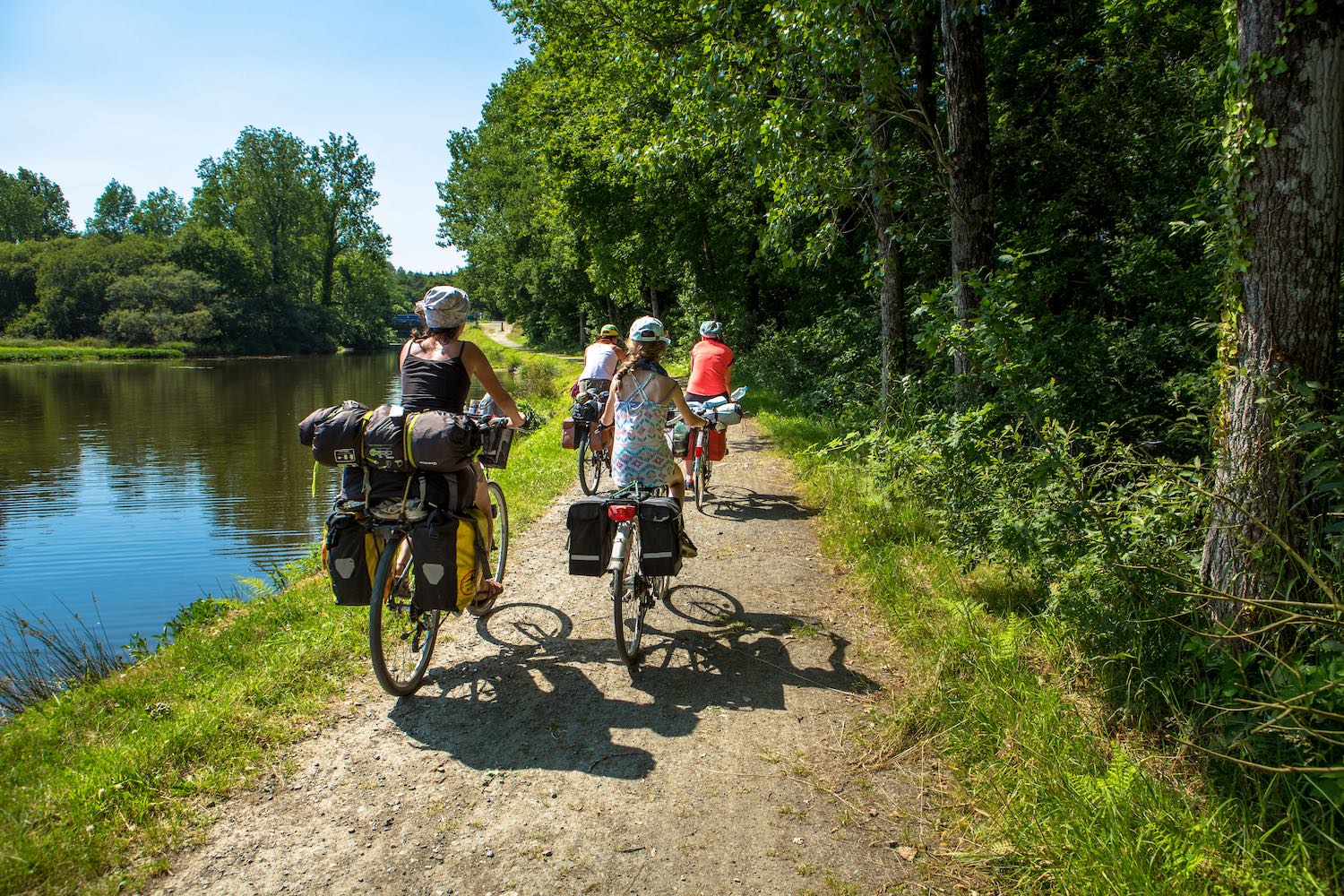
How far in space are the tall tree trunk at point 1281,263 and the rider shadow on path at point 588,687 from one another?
6.63ft

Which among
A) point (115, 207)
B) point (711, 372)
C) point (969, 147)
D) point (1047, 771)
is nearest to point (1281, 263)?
point (1047, 771)

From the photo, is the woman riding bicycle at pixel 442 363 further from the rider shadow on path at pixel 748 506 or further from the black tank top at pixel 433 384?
the rider shadow on path at pixel 748 506

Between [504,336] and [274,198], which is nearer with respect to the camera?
[274,198]

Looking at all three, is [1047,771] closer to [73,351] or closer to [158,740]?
[158,740]

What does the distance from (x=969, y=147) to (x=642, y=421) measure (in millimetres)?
3961

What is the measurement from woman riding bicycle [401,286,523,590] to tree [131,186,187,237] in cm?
11060

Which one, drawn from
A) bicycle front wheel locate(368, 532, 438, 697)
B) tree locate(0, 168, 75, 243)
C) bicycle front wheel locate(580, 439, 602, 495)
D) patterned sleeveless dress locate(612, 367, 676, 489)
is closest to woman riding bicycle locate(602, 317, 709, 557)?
patterned sleeveless dress locate(612, 367, 676, 489)

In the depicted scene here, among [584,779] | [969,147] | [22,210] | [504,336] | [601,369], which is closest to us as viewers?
[584,779]

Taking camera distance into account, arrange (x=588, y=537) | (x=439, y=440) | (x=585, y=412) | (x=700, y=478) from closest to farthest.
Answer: (x=439, y=440) → (x=588, y=537) → (x=585, y=412) → (x=700, y=478)

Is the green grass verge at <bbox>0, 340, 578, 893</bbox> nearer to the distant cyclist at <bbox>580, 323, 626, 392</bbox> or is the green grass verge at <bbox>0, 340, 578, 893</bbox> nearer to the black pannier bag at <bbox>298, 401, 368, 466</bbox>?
the black pannier bag at <bbox>298, 401, 368, 466</bbox>

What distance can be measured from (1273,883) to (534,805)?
2536mm

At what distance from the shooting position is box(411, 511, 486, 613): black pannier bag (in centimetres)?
400

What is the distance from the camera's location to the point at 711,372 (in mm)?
8297

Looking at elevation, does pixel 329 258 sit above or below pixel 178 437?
above
